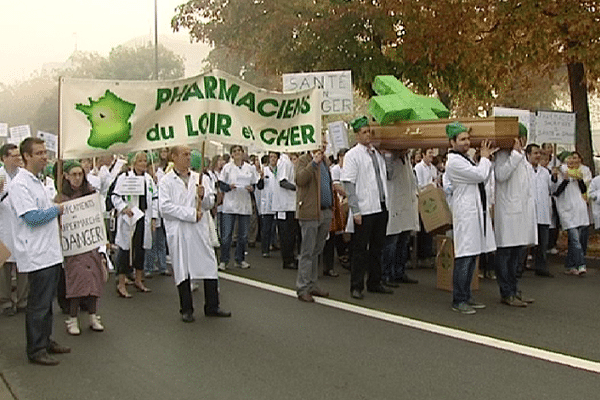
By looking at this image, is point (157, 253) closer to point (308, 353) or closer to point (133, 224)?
point (133, 224)

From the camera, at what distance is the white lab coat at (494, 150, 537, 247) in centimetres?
847

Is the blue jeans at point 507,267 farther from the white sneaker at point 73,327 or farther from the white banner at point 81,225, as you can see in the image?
the white sneaker at point 73,327

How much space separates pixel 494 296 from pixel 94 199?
4.72m

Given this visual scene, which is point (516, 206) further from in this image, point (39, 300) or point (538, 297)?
point (39, 300)

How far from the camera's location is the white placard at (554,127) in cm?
1254

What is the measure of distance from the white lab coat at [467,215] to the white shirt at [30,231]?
4.01 m

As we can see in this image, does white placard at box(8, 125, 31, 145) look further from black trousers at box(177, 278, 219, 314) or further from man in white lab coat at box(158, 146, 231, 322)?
black trousers at box(177, 278, 219, 314)

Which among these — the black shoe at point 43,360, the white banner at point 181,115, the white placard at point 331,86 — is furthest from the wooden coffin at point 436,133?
the black shoe at point 43,360

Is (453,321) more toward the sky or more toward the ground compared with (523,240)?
more toward the ground

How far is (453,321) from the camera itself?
7.91 metres

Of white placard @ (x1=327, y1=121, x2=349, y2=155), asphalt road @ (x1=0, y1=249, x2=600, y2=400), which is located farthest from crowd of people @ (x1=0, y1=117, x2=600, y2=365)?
white placard @ (x1=327, y1=121, x2=349, y2=155)

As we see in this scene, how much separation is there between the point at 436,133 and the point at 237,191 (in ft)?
14.2

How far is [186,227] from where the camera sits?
810 cm

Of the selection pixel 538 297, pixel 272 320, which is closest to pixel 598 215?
pixel 538 297
